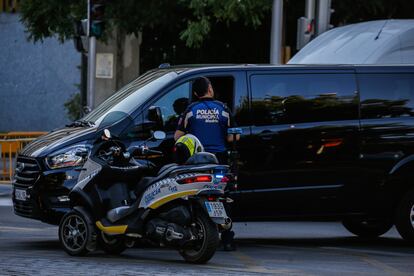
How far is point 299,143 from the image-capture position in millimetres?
12594

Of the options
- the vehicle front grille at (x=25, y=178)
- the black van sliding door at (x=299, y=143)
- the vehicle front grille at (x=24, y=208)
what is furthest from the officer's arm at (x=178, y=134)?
the vehicle front grille at (x=24, y=208)

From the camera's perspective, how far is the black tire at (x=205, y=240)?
10.6 m

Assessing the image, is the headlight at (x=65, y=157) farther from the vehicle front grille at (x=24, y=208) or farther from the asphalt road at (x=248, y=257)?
the asphalt road at (x=248, y=257)

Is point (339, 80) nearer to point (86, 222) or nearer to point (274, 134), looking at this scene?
point (274, 134)

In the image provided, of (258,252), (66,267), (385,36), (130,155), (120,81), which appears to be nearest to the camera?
(66,267)

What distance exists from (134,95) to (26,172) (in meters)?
1.35

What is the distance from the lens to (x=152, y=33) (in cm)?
3144

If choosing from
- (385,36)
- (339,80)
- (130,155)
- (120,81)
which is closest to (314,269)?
(130,155)

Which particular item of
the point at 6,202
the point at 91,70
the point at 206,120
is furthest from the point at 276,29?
the point at 206,120

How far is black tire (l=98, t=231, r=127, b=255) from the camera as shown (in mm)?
11430

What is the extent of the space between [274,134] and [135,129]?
141cm

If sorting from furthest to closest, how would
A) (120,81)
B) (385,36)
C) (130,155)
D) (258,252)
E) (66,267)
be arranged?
(120,81)
(385,36)
(258,252)
(130,155)
(66,267)

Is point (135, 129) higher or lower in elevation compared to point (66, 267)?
higher

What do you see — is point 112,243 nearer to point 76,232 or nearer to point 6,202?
point 76,232
